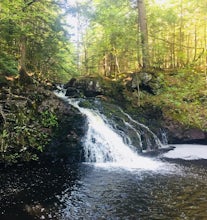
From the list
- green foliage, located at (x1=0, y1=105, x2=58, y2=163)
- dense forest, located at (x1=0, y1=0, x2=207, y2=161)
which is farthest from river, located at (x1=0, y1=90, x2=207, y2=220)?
dense forest, located at (x1=0, y1=0, x2=207, y2=161)

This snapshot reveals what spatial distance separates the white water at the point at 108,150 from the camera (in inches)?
392

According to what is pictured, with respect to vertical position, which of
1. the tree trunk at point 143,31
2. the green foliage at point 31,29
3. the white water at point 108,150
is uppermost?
the tree trunk at point 143,31

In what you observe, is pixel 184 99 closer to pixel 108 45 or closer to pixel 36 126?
pixel 108 45

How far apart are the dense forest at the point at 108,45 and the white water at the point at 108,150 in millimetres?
1651

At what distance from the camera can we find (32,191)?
712cm

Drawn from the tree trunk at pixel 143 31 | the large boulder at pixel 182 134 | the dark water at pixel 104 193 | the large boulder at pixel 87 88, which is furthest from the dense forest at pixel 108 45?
the dark water at pixel 104 193

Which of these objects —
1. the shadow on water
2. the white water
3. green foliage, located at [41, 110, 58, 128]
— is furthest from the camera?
green foliage, located at [41, 110, 58, 128]

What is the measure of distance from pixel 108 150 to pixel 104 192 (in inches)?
158

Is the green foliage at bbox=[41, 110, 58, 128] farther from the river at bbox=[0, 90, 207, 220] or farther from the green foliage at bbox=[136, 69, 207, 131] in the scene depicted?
the green foliage at bbox=[136, 69, 207, 131]

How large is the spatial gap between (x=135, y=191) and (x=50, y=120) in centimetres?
529

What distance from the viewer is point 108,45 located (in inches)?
684

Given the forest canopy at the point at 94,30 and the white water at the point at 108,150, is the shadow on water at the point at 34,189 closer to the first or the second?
the white water at the point at 108,150

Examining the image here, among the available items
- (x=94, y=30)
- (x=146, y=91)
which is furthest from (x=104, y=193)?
(x=94, y=30)

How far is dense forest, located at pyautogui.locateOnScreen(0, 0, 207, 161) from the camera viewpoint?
34.5ft
